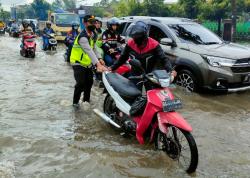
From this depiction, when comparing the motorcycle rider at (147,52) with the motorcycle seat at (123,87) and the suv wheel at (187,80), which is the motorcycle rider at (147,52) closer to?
the motorcycle seat at (123,87)

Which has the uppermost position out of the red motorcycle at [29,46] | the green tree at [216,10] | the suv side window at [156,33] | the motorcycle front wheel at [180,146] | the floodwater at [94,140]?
the green tree at [216,10]

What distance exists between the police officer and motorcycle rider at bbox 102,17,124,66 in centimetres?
299

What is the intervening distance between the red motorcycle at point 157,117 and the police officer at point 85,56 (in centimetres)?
100

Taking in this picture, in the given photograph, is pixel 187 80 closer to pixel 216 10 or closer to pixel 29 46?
pixel 29 46

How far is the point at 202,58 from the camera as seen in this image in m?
8.09

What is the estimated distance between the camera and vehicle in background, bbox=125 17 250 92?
790 cm

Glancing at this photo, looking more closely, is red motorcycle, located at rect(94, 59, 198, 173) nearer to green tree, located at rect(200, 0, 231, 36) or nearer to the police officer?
the police officer

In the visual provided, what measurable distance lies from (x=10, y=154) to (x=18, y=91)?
4.22 meters

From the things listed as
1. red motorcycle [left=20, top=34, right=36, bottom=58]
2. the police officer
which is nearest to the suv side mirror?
the police officer

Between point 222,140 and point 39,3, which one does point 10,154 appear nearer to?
point 222,140

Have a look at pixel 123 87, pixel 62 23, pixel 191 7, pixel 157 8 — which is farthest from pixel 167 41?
pixel 157 8

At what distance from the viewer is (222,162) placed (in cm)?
487

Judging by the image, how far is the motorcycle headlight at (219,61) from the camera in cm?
787

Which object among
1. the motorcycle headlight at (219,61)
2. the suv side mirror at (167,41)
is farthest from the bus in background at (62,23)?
the motorcycle headlight at (219,61)
